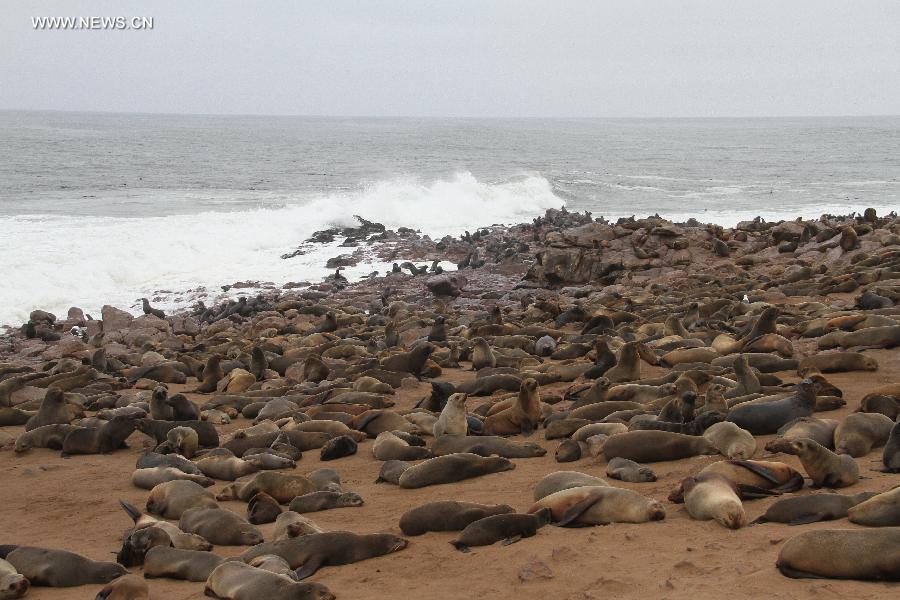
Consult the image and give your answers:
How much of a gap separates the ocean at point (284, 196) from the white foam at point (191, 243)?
62 mm

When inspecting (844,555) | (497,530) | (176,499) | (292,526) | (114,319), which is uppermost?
(844,555)

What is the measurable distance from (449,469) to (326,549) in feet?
5.49

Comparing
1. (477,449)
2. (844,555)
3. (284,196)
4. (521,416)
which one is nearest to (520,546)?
(844,555)

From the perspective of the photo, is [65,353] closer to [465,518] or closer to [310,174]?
[465,518]

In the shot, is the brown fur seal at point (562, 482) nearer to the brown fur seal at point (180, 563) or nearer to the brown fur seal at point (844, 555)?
the brown fur seal at point (844, 555)

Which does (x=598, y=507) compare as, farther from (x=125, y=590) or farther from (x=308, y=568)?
(x=125, y=590)

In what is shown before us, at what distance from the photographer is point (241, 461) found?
739 cm

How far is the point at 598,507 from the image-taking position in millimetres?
5258

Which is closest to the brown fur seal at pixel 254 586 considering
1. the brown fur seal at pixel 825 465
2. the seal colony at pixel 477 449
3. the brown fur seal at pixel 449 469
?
the seal colony at pixel 477 449

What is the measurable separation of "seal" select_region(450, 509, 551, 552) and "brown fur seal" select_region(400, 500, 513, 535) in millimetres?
227

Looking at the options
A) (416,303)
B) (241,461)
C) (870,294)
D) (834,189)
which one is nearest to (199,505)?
(241,461)

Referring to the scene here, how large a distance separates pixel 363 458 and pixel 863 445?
12.9 ft

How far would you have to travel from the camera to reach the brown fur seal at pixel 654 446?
6375mm

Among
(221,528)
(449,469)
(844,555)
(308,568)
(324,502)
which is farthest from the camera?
(449,469)
